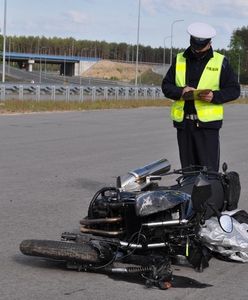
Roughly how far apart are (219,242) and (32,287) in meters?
1.54

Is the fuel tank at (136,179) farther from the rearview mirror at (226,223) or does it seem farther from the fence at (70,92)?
the fence at (70,92)

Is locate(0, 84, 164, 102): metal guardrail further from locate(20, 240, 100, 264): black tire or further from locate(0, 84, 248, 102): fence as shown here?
locate(20, 240, 100, 264): black tire

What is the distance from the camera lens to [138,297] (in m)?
4.46

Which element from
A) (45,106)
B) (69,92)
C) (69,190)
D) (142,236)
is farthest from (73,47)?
(142,236)

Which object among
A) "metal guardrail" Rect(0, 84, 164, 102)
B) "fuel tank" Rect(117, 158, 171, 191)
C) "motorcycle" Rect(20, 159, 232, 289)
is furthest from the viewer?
"metal guardrail" Rect(0, 84, 164, 102)

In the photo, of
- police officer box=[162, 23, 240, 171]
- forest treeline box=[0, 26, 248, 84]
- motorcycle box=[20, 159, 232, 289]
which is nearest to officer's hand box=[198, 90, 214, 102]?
police officer box=[162, 23, 240, 171]

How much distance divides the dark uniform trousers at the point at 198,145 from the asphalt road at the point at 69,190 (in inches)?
45.4

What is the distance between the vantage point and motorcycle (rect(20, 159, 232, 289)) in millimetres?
4797

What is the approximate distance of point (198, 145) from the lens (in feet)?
20.3

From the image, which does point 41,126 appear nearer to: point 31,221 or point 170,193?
point 31,221

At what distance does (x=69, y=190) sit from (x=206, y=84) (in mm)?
3158

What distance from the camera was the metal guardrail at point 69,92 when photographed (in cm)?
3656

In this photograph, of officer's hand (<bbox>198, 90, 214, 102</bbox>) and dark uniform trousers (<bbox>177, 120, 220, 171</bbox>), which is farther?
dark uniform trousers (<bbox>177, 120, 220, 171</bbox>)

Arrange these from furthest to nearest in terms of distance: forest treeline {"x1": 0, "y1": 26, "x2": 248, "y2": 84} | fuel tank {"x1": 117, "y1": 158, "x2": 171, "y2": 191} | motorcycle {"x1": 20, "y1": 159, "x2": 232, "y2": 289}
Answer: forest treeline {"x1": 0, "y1": 26, "x2": 248, "y2": 84} < fuel tank {"x1": 117, "y1": 158, "x2": 171, "y2": 191} < motorcycle {"x1": 20, "y1": 159, "x2": 232, "y2": 289}
